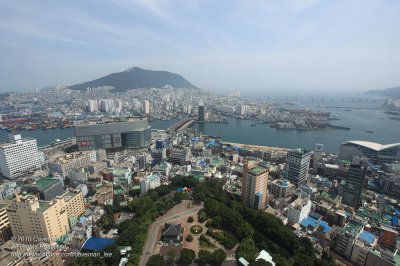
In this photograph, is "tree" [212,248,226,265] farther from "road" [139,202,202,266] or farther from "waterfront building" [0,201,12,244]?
"waterfront building" [0,201,12,244]

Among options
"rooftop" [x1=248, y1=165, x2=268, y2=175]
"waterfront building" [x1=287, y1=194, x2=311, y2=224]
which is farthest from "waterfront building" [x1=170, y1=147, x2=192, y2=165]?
"waterfront building" [x1=287, y1=194, x2=311, y2=224]

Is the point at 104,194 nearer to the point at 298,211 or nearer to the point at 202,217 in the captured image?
the point at 202,217

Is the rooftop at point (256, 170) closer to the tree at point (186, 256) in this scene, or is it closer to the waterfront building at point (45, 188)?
the tree at point (186, 256)

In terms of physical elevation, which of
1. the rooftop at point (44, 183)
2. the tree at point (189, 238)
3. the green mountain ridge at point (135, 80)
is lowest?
the tree at point (189, 238)

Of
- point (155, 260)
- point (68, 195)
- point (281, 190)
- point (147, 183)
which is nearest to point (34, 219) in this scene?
point (68, 195)

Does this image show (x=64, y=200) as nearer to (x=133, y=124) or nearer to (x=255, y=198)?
(x=255, y=198)

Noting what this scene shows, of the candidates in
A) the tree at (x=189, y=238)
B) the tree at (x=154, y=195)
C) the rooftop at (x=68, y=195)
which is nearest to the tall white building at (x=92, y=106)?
the rooftop at (x=68, y=195)

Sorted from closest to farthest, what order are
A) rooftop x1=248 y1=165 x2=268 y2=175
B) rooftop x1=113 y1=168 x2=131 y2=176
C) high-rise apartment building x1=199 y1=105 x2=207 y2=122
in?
rooftop x1=248 y1=165 x2=268 y2=175 < rooftop x1=113 y1=168 x2=131 y2=176 < high-rise apartment building x1=199 y1=105 x2=207 y2=122
